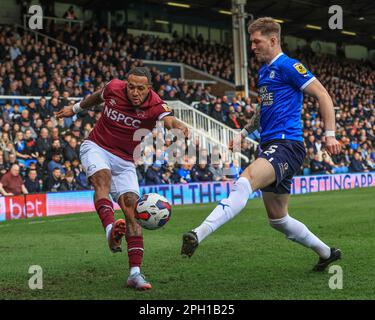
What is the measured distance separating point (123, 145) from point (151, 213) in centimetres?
108

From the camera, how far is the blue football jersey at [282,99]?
6.57 metres

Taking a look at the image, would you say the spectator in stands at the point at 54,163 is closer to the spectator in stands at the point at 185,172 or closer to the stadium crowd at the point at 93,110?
the stadium crowd at the point at 93,110

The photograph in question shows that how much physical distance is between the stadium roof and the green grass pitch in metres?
25.6

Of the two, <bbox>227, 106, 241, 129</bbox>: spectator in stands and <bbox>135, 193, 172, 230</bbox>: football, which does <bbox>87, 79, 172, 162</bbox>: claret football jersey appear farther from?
<bbox>227, 106, 241, 129</bbox>: spectator in stands

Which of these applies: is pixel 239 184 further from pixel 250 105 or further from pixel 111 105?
pixel 250 105

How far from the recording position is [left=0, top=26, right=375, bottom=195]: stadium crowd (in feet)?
60.6

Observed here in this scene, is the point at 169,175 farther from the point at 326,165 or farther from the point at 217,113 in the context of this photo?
the point at 326,165

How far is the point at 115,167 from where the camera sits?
7.07 m

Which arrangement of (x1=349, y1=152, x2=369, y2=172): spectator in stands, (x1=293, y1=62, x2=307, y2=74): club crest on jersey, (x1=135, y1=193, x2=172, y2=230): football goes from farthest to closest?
(x1=349, y1=152, x2=369, y2=172): spectator in stands
(x1=293, y1=62, x2=307, y2=74): club crest on jersey
(x1=135, y1=193, x2=172, y2=230): football

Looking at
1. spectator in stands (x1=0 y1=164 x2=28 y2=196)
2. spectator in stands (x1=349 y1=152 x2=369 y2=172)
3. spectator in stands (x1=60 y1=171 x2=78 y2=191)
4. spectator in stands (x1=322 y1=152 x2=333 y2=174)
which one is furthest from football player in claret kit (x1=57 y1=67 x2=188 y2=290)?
spectator in stands (x1=349 y1=152 x2=369 y2=172)

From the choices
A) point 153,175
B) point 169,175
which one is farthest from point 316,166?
point 153,175

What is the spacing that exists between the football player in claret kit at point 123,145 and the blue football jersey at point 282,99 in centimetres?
87

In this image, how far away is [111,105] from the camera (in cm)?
711

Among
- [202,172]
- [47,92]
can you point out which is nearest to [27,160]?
[47,92]
